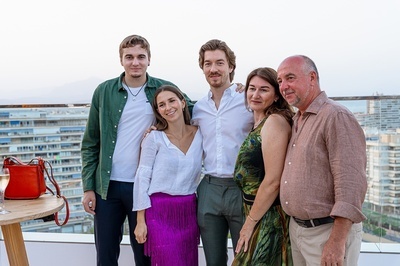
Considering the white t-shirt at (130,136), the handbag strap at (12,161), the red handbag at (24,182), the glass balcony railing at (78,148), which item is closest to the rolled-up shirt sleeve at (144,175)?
the white t-shirt at (130,136)

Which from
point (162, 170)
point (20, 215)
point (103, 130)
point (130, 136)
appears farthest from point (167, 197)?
point (20, 215)

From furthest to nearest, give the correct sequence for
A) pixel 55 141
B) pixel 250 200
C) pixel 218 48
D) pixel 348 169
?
pixel 55 141 < pixel 218 48 < pixel 250 200 < pixel 348 169

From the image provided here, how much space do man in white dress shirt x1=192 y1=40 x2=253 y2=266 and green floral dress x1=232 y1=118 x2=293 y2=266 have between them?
0.16 meters

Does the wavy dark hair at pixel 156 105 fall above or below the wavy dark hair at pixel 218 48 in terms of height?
below

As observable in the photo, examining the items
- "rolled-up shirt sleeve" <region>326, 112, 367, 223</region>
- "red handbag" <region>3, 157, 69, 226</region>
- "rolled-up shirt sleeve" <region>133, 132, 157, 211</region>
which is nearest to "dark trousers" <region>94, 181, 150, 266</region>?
"rolled-up shirt sleeve" <region>133, 132, 157, 211</region>

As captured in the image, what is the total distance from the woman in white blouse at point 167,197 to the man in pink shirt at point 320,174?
1.94ft

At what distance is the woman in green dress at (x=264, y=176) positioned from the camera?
190 centimetres

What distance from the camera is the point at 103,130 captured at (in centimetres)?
243

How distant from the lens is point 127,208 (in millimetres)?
2439

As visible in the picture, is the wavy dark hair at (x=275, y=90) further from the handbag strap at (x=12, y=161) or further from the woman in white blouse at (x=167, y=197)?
the handbag strap at (x=12, y=161)

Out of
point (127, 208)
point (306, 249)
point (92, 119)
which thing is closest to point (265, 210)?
point (306, 249)

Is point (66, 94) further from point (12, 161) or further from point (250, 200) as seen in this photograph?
point (250, 200)

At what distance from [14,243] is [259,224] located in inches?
48.1

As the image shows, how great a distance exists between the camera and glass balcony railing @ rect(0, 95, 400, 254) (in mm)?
2795
